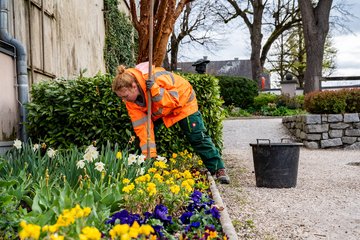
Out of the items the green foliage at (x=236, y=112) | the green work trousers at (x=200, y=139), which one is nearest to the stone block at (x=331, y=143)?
the green work trousers at (x=200, y=139)

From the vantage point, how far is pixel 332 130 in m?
9.88

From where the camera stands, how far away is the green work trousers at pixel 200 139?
183 inches

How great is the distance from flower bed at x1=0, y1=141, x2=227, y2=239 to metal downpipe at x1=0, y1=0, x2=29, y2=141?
1.56 metres

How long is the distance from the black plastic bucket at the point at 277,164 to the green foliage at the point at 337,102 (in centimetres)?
543

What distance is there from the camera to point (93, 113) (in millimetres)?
5188

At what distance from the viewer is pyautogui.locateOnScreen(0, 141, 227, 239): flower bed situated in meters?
1.89

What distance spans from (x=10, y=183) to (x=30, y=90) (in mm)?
3114

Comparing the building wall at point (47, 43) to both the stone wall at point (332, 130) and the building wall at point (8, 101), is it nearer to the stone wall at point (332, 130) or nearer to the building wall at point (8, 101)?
the building wall at point (8, 101)

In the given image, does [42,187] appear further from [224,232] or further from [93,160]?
[224,232]

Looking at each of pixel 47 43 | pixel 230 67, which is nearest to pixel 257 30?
pixel 47 43

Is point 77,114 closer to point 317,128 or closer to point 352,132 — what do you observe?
point 317,128

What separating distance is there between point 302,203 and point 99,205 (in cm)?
246

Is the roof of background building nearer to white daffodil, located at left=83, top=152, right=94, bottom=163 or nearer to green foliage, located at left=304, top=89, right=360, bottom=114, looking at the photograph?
green foliage, located at left=304, top=89, right=360, bottom=114

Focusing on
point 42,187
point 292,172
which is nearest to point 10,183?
point 42,187
